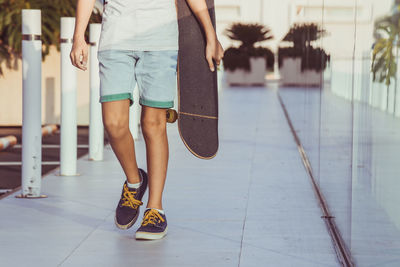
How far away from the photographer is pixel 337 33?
5.18 metres

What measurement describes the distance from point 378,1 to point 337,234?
1.78m

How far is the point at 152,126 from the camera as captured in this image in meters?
4.54

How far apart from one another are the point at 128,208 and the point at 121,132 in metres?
0.39

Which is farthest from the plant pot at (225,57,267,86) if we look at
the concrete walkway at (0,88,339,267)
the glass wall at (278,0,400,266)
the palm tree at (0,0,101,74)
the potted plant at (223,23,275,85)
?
the glass wall at (278,0,400,266)

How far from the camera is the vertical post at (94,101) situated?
25.9 feet

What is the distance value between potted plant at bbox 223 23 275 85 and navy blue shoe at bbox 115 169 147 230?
2590cm

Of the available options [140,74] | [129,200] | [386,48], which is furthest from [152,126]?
[386,48]

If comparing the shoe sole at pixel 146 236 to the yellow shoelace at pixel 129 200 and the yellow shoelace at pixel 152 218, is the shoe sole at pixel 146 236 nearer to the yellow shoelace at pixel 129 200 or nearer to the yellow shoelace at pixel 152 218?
the yellow shoelace at pixel 152 218

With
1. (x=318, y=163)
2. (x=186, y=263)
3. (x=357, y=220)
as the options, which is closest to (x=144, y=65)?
(x=186, y=263)

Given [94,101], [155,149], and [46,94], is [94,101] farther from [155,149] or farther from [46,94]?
[46,94]

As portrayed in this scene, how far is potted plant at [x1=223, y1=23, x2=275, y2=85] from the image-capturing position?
30578 millimetres

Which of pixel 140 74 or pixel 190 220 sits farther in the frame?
pixel 190 220

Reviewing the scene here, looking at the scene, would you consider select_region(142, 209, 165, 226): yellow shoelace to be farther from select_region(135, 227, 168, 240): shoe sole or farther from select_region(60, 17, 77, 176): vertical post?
select_region(60, 17, 77, 176): vertical post

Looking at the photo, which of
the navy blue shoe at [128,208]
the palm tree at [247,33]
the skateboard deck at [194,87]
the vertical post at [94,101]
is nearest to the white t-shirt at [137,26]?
the skateboard deck at [194,87]
